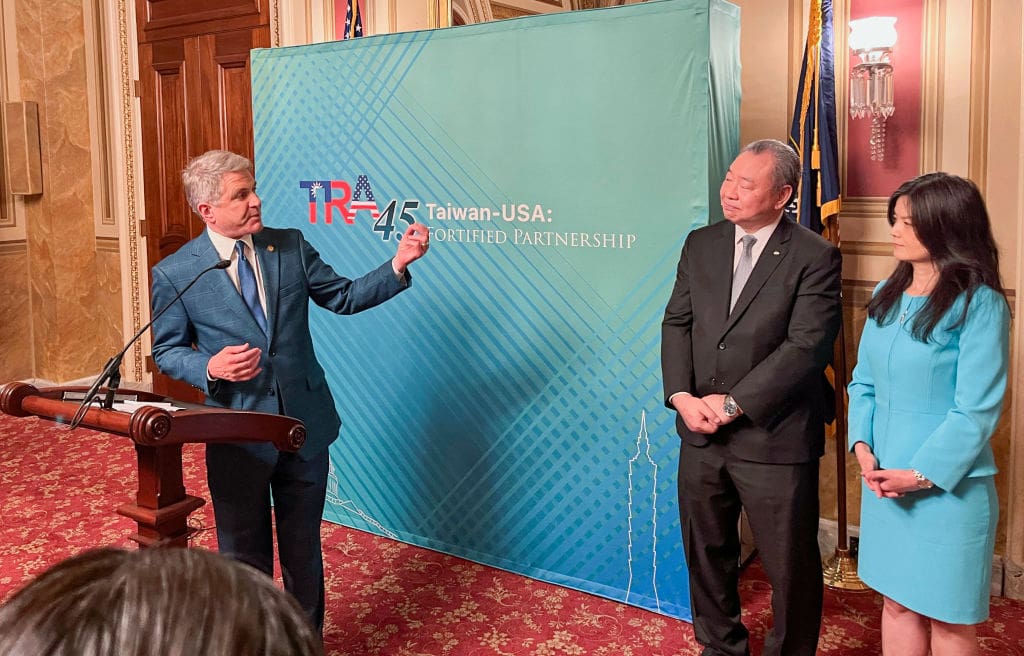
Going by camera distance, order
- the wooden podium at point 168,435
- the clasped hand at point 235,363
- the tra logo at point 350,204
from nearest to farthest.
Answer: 1. the wooden podium at point 168,435
2. the clasped hand at point 235,363
3. the tra logo at point 350,204

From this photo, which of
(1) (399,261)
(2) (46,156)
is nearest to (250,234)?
(1) (399,261)

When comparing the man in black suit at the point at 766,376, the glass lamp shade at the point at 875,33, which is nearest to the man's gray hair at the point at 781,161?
the man in black suit at the point at 766,376

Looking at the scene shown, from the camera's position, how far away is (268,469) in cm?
310

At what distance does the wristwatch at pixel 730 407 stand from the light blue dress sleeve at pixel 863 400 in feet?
1.04

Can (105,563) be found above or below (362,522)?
above

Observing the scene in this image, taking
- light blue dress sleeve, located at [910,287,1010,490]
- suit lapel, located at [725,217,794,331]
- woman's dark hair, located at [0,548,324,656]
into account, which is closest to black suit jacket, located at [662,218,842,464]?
suit lapel, located at [725,217,794,331]

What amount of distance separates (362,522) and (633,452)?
1472 mm

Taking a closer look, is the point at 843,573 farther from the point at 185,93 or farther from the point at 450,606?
the point at 185,93

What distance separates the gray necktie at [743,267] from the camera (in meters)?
3.17

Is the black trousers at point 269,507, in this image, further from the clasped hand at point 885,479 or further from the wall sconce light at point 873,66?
the wall sconce light at point 873,66

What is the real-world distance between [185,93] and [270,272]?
11.7ft

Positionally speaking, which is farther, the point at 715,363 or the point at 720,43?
the point at 720,43

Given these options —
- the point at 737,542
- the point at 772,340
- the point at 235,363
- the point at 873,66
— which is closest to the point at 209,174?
the point at 235,363

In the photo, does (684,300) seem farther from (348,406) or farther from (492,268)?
(348,406)
